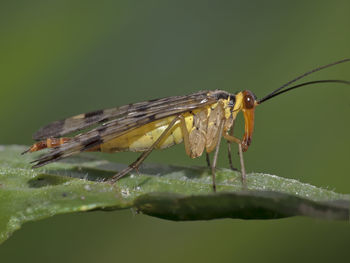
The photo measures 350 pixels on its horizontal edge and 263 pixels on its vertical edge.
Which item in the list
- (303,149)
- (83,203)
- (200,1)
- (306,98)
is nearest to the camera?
(83,203)

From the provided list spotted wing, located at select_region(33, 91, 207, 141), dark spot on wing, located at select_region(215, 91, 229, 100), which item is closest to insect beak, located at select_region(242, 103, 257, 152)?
dark spot on wing, located at select_region(215, 91, 229, 100)

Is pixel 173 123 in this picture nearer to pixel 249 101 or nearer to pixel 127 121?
pixel 127 121

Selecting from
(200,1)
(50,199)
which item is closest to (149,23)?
(200,1)

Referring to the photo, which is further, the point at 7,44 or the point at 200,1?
the point at 200,1

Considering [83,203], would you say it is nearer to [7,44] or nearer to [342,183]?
[342,183]

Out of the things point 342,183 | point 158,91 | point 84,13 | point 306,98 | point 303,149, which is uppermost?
point 84,13

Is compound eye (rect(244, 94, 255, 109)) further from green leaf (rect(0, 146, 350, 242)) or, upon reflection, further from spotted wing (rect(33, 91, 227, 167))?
green leaf (rect(0, 146, 350, 242))

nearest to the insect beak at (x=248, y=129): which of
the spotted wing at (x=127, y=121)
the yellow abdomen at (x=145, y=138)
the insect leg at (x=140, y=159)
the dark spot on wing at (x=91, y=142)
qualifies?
the spotted wing at (x=127, y=121)

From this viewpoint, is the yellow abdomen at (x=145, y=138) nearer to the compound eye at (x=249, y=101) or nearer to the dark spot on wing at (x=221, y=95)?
the dark spot on wing at (x=221, y=95)
